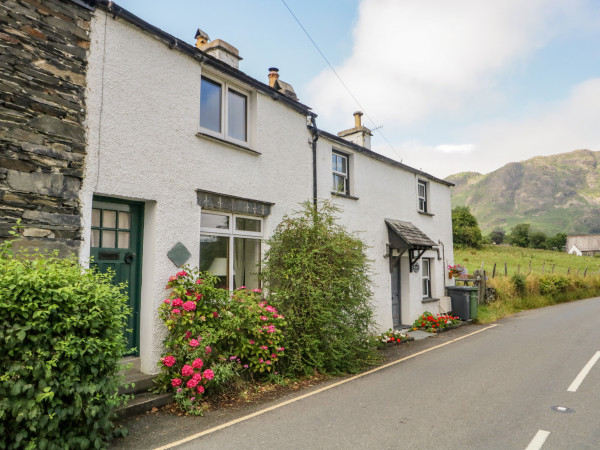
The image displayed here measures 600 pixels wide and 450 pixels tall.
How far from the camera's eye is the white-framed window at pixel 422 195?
15.4m

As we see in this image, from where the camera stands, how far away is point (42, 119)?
542 centimetres

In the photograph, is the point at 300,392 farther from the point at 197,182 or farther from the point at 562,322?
the point at 562,322

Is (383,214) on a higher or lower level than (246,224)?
higher

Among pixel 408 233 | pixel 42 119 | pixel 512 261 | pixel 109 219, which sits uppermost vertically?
pixel 42 119

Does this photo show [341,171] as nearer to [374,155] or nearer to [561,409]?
[374,155]

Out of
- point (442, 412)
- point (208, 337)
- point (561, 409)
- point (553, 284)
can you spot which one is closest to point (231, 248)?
point (208, 337)

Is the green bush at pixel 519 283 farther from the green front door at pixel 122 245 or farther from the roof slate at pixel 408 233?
the green front door at pixel 122 245

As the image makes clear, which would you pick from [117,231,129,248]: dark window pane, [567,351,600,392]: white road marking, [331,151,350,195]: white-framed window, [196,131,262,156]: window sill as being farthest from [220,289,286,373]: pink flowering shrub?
[331,151,350,195]: white-framed window

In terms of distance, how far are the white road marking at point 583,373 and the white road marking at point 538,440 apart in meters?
2.18

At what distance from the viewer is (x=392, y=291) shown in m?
13.2

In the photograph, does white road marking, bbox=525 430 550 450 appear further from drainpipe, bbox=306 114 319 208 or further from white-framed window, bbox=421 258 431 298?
white-framed window, bbox=421 258 431 298

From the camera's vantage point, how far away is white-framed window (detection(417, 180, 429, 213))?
50.4 ft

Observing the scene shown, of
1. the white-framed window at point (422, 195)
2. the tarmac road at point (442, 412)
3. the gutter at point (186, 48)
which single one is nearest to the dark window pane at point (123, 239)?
the tarmac road at point (442, 412)

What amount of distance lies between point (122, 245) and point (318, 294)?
3417mm
